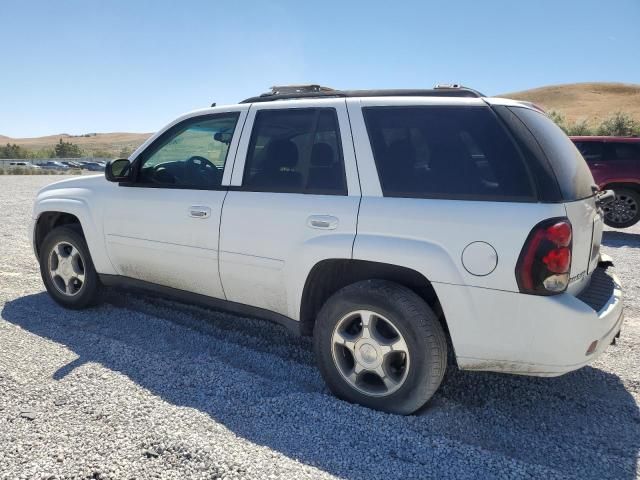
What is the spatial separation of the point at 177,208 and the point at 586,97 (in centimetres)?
9359

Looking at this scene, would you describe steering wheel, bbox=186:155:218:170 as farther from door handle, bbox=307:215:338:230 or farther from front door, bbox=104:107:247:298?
door handle, bbox=307:215:338:230

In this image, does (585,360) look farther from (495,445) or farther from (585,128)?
(585,128)

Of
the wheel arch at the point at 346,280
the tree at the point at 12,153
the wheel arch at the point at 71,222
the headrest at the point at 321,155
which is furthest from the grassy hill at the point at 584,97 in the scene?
the wheel arch at the point at 346,280

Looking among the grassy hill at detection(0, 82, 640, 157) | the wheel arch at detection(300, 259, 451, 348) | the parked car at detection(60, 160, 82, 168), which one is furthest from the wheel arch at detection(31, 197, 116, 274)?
the grassy hill at detection(0, 82, 640, 157)

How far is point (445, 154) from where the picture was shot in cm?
293

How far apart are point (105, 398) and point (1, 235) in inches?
268

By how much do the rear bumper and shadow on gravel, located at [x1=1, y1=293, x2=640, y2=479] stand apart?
43 cm

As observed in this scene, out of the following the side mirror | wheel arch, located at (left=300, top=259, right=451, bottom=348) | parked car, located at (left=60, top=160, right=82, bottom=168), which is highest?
the side mirror

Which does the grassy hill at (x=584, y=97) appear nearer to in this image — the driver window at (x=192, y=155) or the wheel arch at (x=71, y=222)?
the wheel arch at (x=71, y=222)

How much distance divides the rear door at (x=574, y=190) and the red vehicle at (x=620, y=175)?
7458 millimetres

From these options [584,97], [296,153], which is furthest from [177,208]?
[584,97]

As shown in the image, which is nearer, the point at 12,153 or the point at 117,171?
the point at 117,171

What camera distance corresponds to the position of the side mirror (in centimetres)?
424

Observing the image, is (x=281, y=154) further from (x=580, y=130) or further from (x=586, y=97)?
(x=586, y=97)
